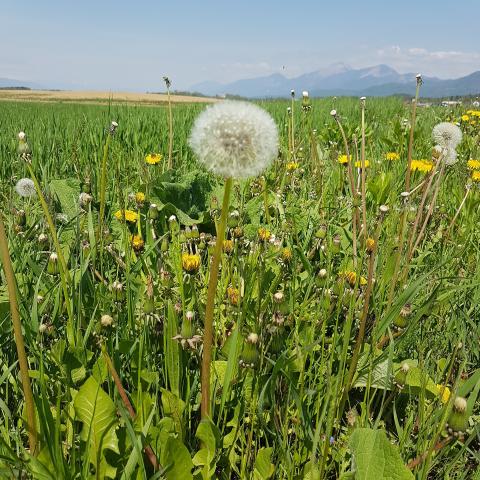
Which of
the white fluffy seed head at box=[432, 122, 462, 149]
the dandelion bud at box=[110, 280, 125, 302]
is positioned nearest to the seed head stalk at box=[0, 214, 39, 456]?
the dandelion bud at box=[110, 280, 125, 302]

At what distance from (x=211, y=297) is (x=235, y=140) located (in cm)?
29

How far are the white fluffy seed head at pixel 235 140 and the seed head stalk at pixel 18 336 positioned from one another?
1.24 feet

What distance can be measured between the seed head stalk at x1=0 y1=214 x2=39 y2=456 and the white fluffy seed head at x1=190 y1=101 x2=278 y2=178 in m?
0.38

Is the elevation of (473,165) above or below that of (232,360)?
above

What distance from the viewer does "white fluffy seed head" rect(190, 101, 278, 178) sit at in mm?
867

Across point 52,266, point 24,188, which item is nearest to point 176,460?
point 52,266

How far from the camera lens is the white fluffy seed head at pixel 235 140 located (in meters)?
0.87

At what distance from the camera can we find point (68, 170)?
362 centimetres

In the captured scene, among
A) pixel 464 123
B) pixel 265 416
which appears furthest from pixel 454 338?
pixel 464 123

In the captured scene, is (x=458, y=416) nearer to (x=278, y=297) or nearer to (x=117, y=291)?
(x=278, y=297)

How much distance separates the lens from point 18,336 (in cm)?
83

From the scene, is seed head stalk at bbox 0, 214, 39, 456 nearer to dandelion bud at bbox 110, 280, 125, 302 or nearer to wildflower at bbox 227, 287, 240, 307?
dandelion bud at bbox 110, 280, 125, 302

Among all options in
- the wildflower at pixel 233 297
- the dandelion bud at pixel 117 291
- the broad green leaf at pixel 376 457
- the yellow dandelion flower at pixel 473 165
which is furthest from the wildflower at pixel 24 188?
the yellow dandelion flower at pixel 473 165

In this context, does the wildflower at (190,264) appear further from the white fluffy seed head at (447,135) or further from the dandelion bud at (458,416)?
the white fluffy seed head at (447,135)
